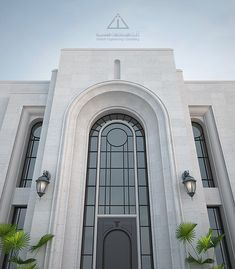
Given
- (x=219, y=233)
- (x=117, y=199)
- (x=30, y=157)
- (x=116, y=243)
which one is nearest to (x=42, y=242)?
(x=116, y=243)

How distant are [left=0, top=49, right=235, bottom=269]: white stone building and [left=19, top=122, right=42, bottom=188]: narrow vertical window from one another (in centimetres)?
4

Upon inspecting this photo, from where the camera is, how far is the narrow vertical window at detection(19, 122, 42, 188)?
8.69 meters

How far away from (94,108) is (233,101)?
6.39 meters

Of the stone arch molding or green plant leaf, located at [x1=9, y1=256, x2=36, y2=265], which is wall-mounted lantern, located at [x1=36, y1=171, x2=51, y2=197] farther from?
green plant leaf, located at [x1=9, y1=256, x2=36, y2=265]

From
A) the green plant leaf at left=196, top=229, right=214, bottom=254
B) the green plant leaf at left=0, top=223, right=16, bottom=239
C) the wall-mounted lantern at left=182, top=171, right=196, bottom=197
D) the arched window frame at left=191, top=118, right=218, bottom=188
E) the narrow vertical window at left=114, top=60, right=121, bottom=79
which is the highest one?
the narrow vertical window at left=114, top=60, right=121, bottom=79

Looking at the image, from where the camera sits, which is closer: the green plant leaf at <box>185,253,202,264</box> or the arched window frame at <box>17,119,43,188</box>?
the green plant leaf at <box>185,253,202,264</box>

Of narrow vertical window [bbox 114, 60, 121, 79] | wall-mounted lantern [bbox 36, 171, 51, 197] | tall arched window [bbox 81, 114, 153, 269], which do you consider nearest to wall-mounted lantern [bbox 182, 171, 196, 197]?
tall arched window [bbox 81, 114, 153, 269]

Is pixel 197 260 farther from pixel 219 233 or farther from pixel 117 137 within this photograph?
pixel 117 137

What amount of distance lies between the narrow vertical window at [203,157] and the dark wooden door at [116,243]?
356cm

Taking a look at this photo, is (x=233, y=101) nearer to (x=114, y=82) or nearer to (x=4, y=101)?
(x=114, y=82)

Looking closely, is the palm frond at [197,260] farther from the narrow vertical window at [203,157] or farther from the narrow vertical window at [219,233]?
the narrow vertical window at [203,157]

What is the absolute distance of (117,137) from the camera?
9109 mm

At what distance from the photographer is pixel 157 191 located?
7.42 m

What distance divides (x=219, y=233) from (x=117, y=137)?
17.0ft
